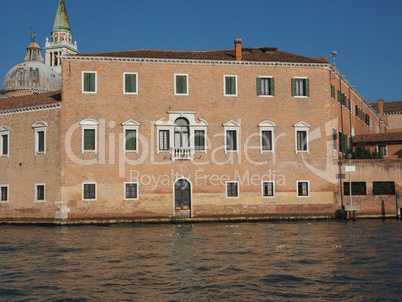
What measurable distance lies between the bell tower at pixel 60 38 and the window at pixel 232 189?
53.4m

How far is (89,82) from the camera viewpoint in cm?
2836

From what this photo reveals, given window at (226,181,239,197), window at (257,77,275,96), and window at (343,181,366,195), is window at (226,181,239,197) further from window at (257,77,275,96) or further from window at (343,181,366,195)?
window at (343,181,366,195)

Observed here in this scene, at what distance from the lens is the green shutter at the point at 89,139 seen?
2812 cm

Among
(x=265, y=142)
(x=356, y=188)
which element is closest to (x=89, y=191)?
(x=265, y=142)

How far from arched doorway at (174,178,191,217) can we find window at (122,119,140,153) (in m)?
3.17

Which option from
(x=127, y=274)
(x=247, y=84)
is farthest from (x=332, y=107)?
(x=127, y=274)

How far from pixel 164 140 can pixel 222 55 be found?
6487 mm

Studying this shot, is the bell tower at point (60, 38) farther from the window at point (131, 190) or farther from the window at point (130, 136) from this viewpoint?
the window at point (131, 190)

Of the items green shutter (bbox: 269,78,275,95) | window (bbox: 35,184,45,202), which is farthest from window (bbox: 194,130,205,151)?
window (bbox: 35,184,45,202)

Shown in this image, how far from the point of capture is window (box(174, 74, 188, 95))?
29.0 meters

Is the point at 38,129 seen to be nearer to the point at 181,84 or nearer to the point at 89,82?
the point at 89,82

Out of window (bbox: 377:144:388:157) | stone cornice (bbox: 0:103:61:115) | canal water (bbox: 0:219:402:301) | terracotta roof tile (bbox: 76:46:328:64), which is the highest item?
terracotta roof tile (bbox: 76:46:328:64)

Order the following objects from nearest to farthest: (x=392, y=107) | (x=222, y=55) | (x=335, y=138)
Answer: (x=222, y=55) < (x=335, y=138) < (x=392, y=107)

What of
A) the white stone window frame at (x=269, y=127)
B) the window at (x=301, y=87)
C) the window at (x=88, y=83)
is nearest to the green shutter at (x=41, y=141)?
the window at (x=88, y=83)
